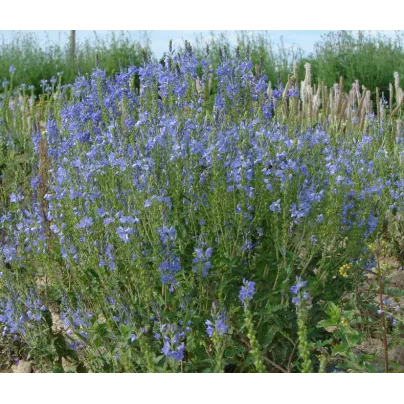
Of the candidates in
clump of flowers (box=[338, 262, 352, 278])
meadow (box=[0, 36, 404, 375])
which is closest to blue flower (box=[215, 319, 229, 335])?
meadow (box=[0, 36, 404, 375])

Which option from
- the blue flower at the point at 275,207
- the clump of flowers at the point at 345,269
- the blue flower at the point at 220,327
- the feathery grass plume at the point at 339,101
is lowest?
the clump of flowers at the point at 345,269

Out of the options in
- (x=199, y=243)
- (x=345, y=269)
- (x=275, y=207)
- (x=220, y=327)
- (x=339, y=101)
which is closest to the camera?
(x=220, y=327)

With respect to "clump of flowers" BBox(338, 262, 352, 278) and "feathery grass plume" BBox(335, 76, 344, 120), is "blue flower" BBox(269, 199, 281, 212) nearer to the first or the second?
"clump of flowers" BBox(338, 262, 352, 278)

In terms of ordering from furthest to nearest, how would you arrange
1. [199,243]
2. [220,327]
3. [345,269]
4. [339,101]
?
[339,101]
[345,269]
[199,243]
[220,327]

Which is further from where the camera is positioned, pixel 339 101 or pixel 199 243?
pixel 339 101

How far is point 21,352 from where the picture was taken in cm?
391

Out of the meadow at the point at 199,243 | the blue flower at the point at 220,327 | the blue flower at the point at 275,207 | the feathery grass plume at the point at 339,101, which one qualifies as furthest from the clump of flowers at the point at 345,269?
the feathery grass plume at the point at 339,101

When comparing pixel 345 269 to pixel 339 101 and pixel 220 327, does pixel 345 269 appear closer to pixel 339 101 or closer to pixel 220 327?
pixel 220 327

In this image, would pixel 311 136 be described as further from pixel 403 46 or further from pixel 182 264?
pixel 403 46

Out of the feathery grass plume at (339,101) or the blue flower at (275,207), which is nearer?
the blue flower at (275,207)

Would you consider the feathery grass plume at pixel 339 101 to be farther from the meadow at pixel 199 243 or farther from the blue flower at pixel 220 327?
the blue flower at pixel 220 327

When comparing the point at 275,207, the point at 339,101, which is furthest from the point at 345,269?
the point at 339,101

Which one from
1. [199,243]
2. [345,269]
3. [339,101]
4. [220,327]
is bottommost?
[345,269]

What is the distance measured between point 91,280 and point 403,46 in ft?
21.2
